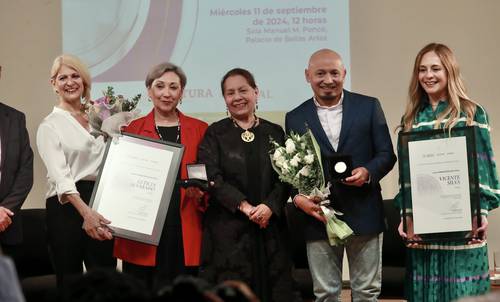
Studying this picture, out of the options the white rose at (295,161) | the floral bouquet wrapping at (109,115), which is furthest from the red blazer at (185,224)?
the white rose at (295,161)

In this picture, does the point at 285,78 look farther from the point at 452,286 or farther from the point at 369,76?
the point at 452,286

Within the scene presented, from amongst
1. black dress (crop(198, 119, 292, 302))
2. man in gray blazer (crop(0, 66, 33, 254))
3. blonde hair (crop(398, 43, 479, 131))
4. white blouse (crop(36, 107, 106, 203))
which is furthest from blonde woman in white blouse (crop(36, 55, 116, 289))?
blonde hair (crop(398, 43, 479, 131))

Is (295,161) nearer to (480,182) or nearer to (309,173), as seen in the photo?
(309,173)

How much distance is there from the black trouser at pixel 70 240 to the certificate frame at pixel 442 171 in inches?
65.6

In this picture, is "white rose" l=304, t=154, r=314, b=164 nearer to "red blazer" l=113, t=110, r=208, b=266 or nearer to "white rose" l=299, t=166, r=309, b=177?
"white rose" l=299, t=166, r=309, b=177

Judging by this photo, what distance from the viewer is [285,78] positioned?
19.3 feet

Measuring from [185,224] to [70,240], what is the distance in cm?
65

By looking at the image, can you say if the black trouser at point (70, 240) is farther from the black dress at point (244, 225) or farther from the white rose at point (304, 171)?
the white rose at point (304, 171)

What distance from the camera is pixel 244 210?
405 centimetres

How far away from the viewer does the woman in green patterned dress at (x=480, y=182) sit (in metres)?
3.81

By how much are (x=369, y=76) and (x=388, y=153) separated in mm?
1991

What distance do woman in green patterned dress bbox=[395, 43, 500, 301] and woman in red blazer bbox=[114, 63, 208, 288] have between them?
3.74 feet

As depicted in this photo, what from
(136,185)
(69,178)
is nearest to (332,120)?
(136,185)

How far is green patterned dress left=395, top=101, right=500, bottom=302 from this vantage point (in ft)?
12.5
